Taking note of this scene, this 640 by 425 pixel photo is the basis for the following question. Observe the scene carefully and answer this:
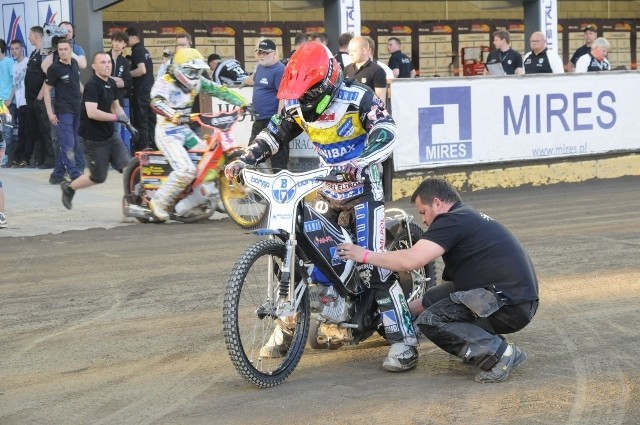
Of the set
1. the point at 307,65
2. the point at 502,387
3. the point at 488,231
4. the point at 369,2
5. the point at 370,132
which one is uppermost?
the point at 369,2

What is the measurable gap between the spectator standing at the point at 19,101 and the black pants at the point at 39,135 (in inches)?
4.3

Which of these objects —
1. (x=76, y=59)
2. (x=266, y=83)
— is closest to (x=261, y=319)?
(x=266, y=83)

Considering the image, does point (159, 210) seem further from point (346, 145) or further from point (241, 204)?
point (346, 145)

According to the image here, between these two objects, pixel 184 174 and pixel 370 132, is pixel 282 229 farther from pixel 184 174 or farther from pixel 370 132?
pixel 184 174

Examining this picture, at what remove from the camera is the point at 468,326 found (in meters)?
6.03

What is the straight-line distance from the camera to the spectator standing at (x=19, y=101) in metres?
17.7

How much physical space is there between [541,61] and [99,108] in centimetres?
676

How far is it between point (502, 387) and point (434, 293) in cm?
82

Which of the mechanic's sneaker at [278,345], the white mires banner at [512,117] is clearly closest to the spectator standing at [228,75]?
the white mires banner at [512,117]

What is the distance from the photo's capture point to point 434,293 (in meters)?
6.41

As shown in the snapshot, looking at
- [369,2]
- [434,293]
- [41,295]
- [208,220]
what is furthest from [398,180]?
[369,2]

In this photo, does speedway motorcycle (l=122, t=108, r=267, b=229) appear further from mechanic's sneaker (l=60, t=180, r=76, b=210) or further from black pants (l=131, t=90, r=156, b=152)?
black pants (l=131, t=90, r=156, b=152)

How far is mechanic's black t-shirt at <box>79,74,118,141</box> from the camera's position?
12.5 m

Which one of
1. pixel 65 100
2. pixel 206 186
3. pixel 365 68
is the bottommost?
pixel 206 186
